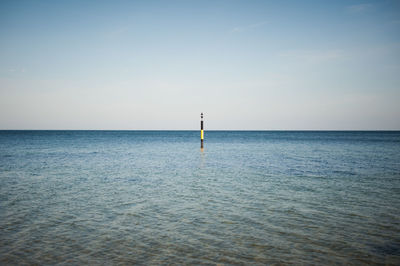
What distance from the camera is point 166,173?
64.5 feet

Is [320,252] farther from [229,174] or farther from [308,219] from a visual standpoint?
[229,174]

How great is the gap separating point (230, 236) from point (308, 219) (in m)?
3.26

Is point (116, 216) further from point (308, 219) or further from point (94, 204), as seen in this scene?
point (308, 219)

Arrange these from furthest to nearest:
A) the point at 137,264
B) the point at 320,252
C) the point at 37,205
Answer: the point at 37,205, the point at 320,252, the point at 137,264

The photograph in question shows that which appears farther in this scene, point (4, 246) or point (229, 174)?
point (229, 174)

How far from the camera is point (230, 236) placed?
7832 millimetres

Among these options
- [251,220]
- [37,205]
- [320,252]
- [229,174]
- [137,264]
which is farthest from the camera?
[229,174]

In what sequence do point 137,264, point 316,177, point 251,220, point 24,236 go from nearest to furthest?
point 137,264 → point 24,236 → point 251,220 → point 316,177

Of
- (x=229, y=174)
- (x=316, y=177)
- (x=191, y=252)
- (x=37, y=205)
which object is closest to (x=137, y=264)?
(x=191, y=252)

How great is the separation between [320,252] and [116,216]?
673 centimetres

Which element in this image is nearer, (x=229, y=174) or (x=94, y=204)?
(x=94, y=204)

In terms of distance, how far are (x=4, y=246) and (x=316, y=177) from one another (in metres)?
16.8

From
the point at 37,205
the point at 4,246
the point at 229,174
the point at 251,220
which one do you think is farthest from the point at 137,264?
the point at 229,174

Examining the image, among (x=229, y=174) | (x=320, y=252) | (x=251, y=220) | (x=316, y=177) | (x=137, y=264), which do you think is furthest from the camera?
(x=229, y=174)
